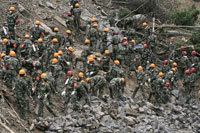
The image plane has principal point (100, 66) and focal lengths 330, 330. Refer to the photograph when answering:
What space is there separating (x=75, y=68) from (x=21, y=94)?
606 centimetres

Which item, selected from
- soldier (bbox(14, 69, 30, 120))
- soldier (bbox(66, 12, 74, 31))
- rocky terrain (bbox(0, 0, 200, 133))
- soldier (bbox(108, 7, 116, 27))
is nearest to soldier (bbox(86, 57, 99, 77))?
rocky terrain (bbox(0, 0, 200, 133))

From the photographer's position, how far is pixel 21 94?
13.8 meters

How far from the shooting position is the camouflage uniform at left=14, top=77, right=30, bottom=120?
44.7 ft

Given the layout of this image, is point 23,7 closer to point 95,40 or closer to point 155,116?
point 95,40

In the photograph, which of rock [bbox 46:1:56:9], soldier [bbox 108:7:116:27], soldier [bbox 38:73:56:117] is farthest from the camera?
rock [bbox 46:1:56:9]

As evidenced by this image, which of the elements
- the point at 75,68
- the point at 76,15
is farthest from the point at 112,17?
the point at 75,68

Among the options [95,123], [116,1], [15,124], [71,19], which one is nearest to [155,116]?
[95,123]

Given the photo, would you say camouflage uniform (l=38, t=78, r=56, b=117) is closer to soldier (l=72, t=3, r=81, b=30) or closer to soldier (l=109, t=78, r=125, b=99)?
soldier (l=109, t=78, r=125, b=99)

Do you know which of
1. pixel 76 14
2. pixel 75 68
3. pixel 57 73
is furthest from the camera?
pixel 76 14

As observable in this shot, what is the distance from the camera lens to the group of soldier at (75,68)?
14.7m

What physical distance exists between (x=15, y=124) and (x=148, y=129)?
5.82 metres

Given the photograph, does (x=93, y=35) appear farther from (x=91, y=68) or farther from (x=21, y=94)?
(x=21, y=94)

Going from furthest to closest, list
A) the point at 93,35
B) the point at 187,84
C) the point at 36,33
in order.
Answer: the point at 93,35 → the point at 187,84 → the point at 36,33

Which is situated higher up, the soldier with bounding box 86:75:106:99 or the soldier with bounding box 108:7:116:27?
the soldier with bounding box 108:7:116:27
